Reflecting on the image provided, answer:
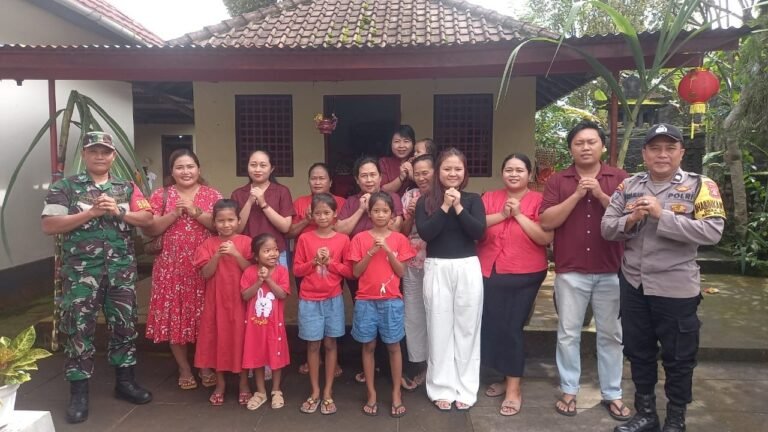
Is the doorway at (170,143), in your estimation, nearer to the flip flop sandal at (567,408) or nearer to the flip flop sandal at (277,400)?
the flip flop sandal at (277,400)

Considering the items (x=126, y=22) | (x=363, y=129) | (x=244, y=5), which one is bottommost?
(x=363, y=129)

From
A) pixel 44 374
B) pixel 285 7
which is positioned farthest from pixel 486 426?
pixel 285 7

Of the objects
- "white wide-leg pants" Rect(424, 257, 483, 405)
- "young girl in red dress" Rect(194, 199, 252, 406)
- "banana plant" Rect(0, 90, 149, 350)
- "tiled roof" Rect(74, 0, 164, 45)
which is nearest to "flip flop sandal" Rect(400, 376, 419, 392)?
"white wide-leg pants" Rect(424, 257, 483, 405)

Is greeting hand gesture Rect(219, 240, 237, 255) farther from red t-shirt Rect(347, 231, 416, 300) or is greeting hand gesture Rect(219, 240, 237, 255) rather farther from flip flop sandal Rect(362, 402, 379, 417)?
flip flop sandal Rect(362, 402, 379, 417)

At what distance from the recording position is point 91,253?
10.9 feet

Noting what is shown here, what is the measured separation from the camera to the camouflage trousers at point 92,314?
3311 mm

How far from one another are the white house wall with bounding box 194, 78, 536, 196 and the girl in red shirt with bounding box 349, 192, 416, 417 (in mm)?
3362

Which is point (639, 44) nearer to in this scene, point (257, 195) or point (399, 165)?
point (399, 165)

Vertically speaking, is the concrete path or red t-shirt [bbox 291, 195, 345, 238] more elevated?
red t-shirt [bbox 291, 195, 345, 238]

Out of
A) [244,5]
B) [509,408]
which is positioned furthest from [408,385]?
[244,5]

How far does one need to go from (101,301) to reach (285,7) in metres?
5.10

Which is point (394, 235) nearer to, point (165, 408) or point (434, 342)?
point (434, 342)

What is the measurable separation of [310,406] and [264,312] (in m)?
0.69

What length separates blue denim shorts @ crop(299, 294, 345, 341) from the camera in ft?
11.0
